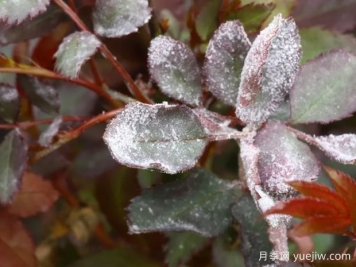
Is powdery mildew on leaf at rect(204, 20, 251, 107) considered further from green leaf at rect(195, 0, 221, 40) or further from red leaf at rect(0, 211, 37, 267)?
red leaf at rect(0, 211, 37, 267)

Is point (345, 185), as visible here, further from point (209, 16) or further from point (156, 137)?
point (209, 16)

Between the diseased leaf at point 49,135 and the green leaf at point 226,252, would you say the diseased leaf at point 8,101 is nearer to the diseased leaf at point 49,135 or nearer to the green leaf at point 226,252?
the diseased leaf at point 49,135

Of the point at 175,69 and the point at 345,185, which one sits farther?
the point at 175,69

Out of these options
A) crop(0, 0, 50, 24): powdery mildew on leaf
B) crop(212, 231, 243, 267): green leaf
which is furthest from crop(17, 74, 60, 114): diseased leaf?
crop(212, 231, 243, 267): green leaf

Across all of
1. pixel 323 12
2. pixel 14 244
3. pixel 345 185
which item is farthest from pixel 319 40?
pixel 14 244

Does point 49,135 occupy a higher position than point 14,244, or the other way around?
point 49,135

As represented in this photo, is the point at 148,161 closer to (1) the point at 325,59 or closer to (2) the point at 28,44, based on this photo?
(1) the point at 325,59
